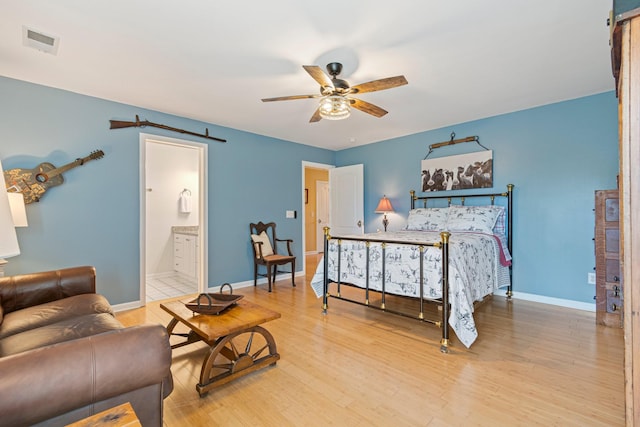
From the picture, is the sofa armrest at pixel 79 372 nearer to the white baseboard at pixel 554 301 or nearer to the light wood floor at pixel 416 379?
the light wood floor at pixel 416 379

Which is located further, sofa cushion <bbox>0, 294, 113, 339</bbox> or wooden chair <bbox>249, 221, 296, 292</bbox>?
wooden chair <bbox>249, 221, 296, 292</bbox>

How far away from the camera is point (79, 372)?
107 centimetres

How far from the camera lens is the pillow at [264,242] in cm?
467

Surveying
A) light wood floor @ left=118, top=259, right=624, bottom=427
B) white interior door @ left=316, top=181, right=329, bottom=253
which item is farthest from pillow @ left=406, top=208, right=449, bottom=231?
white interior door @ left=316, top=181, right=329, bottom=253

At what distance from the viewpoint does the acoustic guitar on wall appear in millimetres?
2838

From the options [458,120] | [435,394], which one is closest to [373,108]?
[458,120]

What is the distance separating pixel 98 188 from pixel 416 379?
3720 mm

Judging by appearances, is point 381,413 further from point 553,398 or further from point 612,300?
point 612,300

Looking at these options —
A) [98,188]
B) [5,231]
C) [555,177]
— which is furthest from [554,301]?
[98,188]

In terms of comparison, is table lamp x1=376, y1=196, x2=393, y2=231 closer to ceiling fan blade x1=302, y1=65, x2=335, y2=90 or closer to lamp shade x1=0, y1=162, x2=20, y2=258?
ceiling fan blade x1=302, y1=65, x2=335, y2=90

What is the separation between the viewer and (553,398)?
1832mm

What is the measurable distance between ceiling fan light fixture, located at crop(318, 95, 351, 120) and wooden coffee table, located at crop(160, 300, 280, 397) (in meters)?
1.77

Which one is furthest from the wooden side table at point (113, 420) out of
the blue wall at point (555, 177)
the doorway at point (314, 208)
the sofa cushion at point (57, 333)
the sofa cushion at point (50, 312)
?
the doorway at point (314, 208)

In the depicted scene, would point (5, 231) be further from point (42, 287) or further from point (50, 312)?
point (42, 287)
